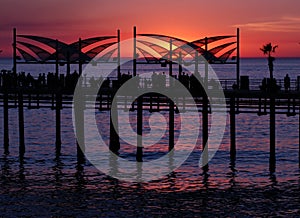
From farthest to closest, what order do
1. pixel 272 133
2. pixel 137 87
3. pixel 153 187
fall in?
pixel 137 87 → pixel 272 133 → pixel 153 187

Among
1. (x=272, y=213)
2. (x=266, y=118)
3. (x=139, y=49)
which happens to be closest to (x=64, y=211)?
(x=272, y=213)

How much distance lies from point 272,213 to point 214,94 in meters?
11.9

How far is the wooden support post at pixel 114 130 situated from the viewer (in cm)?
A: 4493

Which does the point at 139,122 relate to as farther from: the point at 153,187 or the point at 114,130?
the point at 153,187

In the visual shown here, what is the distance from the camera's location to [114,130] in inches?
1817

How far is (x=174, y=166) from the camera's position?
141 ft

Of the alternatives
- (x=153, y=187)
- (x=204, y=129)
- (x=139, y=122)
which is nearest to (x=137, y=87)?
(x=139, y=122)

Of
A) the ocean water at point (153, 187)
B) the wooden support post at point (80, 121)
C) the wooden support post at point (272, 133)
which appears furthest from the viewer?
the wooden support post at point (80, 121)

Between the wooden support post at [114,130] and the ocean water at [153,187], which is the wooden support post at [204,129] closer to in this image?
the ocean water at [153,187]

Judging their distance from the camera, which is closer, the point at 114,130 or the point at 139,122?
the point at 139,122

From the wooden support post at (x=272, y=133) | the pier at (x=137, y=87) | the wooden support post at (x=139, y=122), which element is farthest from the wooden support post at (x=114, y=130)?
the wooden support post at (x=272, y=133)

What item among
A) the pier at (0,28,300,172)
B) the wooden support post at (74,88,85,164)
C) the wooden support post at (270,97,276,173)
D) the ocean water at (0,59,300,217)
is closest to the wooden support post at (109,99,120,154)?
the pier at (0,28,300,172)

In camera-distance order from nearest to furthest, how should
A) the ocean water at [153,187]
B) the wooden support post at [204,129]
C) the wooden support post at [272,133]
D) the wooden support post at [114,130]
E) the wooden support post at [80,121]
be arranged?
the ocean water at [153,187] < the wooden support post at [272,133] < the wooden support post at [204,129] < the wooden support post at [80,121] < the wooden support post at [114,130]

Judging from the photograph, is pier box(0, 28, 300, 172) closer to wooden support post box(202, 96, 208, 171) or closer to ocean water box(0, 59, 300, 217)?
wooden support post box(202, 96, 208, 171)
